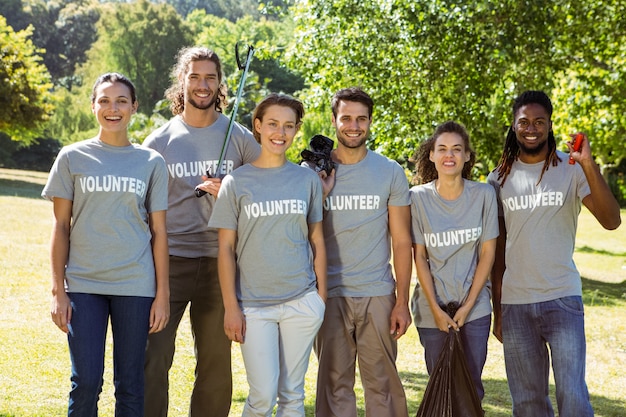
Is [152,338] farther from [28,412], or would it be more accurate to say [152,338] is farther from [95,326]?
[28,412]

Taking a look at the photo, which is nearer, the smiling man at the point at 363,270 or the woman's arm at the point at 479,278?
the woman's arm at the point at 479,278

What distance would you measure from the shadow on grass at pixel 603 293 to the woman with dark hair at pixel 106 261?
1137 centimetres

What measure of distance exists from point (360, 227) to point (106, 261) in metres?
1.45

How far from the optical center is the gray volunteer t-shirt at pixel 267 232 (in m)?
4.61

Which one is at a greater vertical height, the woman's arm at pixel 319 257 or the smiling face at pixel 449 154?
the smiling face at pixel 449 154

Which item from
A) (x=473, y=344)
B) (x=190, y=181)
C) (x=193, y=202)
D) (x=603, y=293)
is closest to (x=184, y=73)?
(x=190, y=181)

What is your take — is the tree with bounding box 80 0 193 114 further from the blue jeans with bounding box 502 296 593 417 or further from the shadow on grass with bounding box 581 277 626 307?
the blue jeans with bounding box 502 296 593 417

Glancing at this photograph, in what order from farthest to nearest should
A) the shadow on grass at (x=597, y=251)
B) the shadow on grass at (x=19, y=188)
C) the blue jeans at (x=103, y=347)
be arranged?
1. the shadow on grass at (x=19, y=188)
2. the shadow on grass at (x=597, y=251)
3. the blue jeans at (x=103, y=347)

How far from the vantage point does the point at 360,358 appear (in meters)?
5.11

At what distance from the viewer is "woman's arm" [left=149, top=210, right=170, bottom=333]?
177 inches

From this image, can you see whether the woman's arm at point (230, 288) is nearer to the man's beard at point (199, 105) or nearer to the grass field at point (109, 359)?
the man's beard at point (199, 105)

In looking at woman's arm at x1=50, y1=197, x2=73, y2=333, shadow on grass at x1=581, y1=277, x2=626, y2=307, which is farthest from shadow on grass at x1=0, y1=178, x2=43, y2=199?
woman's arm at x1=50, y1=197, x2=73, y2=333

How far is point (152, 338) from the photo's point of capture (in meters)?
5.01

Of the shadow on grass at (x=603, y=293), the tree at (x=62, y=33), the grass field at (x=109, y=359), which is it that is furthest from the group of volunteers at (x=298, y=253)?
the tree at (x=62, y=33)
